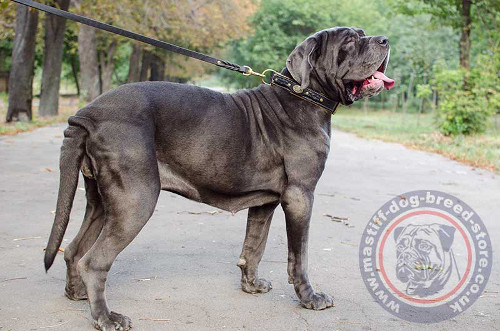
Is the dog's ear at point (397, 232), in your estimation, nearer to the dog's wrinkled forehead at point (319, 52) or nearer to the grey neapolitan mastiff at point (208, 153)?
the grey neapolitan mastiff at point (208, 153)

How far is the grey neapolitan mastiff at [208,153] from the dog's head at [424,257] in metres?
0.98

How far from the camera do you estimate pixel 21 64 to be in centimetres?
1759

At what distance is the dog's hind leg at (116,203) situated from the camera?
3.46 metres

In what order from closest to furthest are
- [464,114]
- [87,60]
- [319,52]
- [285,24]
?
[319,52] → [464,114] → [87,60] → [285,24]

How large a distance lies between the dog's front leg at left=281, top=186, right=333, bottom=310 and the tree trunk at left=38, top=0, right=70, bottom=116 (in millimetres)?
18997

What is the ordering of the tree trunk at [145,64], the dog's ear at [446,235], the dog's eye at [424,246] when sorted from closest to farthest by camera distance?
the dog's eye at [424,246]
the dog's ear at [446,235]
the tree trunk at [145,64]

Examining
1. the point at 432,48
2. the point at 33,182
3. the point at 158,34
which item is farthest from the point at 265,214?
the point at 432,48

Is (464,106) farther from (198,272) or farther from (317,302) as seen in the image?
(317,302)

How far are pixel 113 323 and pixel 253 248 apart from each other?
1.22 metres

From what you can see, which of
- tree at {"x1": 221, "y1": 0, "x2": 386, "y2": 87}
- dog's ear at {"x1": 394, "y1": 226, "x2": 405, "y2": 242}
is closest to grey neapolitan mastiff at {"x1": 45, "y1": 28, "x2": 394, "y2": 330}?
dog's ear at {"x1": 394, "y1": 226, "x2": 405, "y2": 242}

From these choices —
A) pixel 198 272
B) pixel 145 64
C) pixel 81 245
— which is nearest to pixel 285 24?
pixel 145 64

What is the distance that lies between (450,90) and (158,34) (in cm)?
1579

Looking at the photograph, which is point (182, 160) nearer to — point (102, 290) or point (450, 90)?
point (102, 290)

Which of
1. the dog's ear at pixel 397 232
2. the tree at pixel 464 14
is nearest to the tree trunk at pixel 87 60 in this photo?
the tree at pixel 464 14
